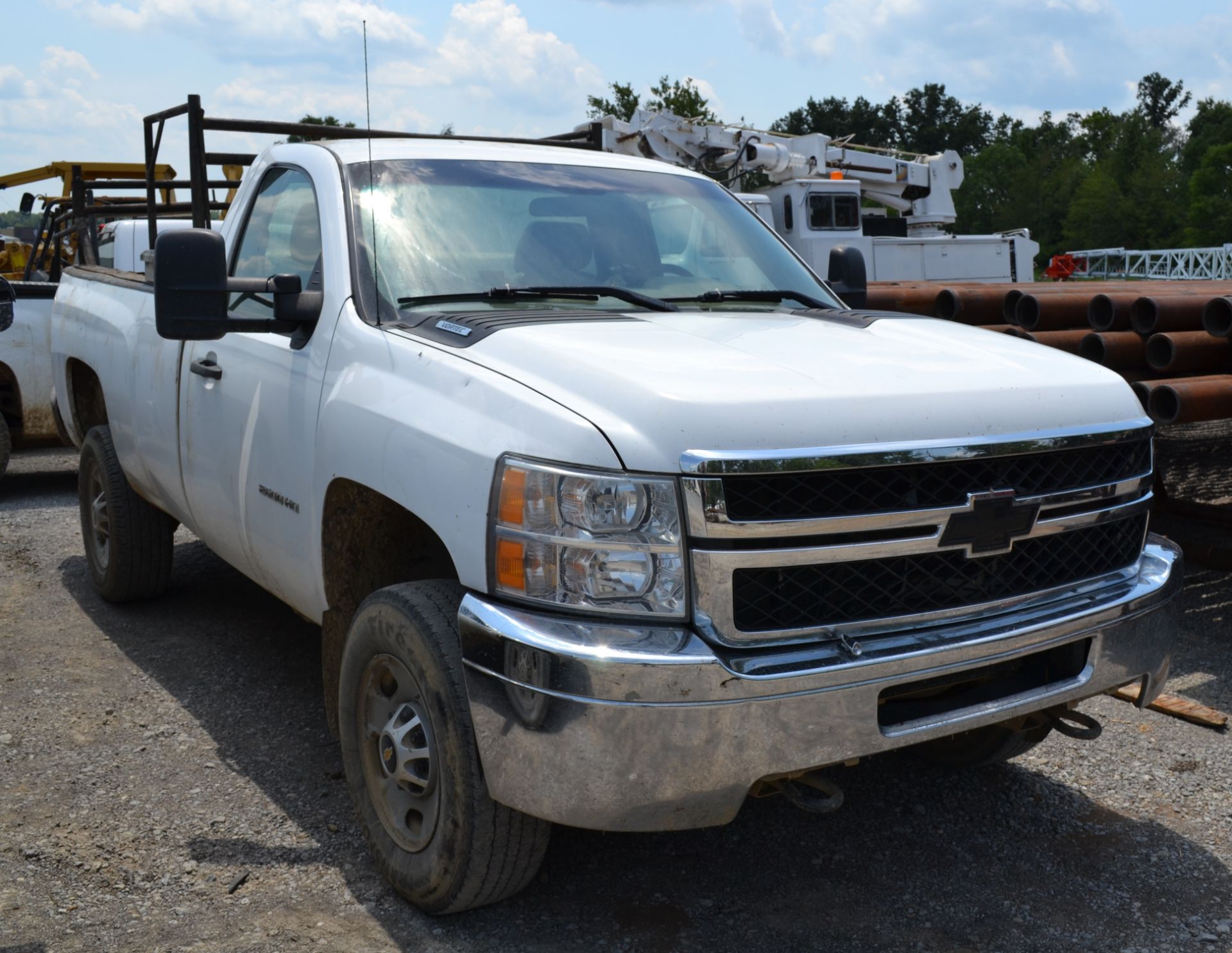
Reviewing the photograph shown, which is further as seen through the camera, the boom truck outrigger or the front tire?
the boom truck outrigger

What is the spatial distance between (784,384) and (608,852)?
60.3 inches

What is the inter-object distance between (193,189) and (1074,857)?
4.95 meters

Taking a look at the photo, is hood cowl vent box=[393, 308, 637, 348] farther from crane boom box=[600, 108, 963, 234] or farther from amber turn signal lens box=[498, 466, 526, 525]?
crane boom box=[600, 108, 963, 234]

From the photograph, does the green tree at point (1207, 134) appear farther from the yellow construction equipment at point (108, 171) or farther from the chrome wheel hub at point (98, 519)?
the chrome wheel hub at point (98, 519)

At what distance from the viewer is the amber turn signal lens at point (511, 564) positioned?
274 centimetres

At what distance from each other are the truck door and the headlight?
1122 millimetres

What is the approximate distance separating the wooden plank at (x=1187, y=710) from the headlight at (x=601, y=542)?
256 cm

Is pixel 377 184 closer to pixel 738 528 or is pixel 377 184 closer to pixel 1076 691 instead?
pixel 738 528

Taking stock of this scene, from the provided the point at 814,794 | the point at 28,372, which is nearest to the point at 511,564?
the point at 814,794

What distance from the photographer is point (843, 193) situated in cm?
1656

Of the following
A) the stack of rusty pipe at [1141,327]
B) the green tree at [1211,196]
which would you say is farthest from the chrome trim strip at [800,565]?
the green tree at [1211,196]

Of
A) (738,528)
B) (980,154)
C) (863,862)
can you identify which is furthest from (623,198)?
(980,154)

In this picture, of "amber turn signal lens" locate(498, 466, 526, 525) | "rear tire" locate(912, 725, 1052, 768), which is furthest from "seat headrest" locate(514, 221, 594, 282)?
"rear tire" locate(912, 725, 1052, 768)

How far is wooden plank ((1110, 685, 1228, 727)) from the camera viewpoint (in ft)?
15.3
